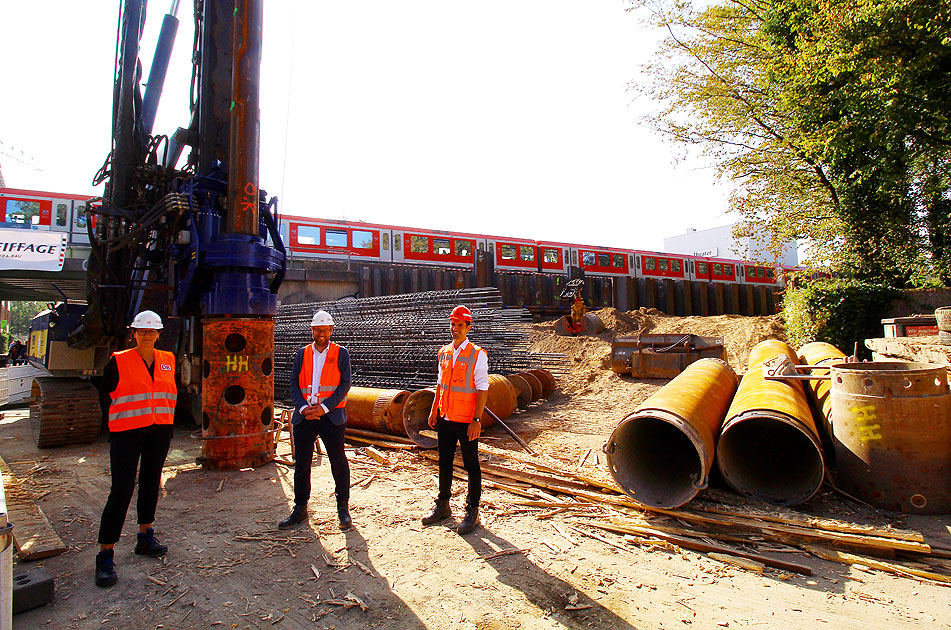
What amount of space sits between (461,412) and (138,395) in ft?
7.84

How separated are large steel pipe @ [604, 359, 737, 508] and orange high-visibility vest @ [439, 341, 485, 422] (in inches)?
51.5

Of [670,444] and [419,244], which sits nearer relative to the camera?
[670,444]

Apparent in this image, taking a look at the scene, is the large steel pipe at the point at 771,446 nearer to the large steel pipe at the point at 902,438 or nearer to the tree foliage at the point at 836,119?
the large steel pipe at the point at 902,438

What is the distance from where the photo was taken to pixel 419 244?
24203 millimetres

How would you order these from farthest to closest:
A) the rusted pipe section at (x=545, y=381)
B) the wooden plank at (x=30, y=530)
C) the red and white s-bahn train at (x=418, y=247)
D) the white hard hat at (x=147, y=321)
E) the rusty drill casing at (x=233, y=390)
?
the red and white s-bahn train at (x=418, y=247) → the rusted pipe section at (x=545, y=381) → the rusty drill casing at (x=233, y=390) → the white hard hat at (x=147, y=321) → the wooden plank at (x=30, y=530)

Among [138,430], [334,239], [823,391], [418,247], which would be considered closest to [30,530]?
[138,430]

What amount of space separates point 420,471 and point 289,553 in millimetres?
2336

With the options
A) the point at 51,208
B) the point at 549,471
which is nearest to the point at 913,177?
the point at 549,471

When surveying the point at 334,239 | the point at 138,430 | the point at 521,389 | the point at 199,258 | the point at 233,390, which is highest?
the point at 334,239

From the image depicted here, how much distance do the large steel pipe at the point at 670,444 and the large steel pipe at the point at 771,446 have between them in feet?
0.81

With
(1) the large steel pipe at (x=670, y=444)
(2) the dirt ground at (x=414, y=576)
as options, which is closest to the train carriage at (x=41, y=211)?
(2) the dirt ground at (x=414, y=576)

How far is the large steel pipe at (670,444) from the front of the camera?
13.6 feet

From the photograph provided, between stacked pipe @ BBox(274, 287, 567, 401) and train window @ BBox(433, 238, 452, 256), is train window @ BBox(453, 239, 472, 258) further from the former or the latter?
stacked pipe @ BBox(274, 287, 567, 401)

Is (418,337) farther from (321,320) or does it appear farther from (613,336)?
(613,336)
